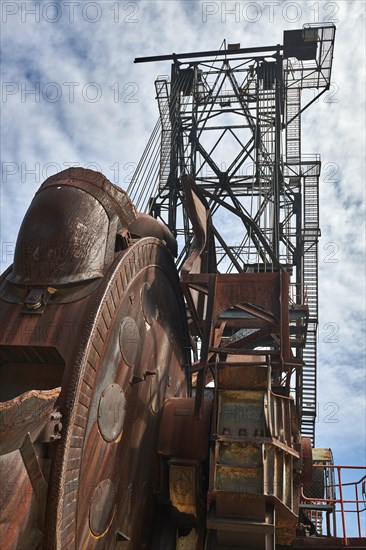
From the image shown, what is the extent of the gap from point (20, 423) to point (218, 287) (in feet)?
11.2

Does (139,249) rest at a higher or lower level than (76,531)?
higher

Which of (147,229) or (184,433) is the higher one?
(147,229)

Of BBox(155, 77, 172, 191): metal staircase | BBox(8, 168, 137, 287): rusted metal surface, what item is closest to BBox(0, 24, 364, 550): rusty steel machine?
BBox(8, 168, 137, 287): rusted metal surface

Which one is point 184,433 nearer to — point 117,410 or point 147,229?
point 117,410

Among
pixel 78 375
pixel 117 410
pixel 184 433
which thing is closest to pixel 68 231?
pixel 78 375

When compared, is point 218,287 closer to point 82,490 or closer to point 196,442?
point 196,442

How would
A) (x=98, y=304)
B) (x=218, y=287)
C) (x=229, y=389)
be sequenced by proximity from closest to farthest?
1. (x=98, y=304)
2. (x=229, y=389)
3. (x=218, y=287)

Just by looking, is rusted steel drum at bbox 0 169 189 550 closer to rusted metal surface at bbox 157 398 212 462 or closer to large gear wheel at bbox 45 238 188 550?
large gear wheel at bbox 45 238 188 550

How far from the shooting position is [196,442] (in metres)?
5.48

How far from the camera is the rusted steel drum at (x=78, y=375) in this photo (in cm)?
370

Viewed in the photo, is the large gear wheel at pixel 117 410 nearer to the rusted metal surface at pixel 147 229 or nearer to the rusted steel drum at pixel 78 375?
the rusted steel drum at pixel 78 375

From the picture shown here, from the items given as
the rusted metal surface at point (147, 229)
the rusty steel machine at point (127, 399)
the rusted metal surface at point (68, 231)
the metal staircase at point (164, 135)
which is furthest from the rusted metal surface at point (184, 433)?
the metal staircase at point (164, 135)

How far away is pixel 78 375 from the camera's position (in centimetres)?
407

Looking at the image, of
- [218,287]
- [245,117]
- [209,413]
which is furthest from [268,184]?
[209,413]
